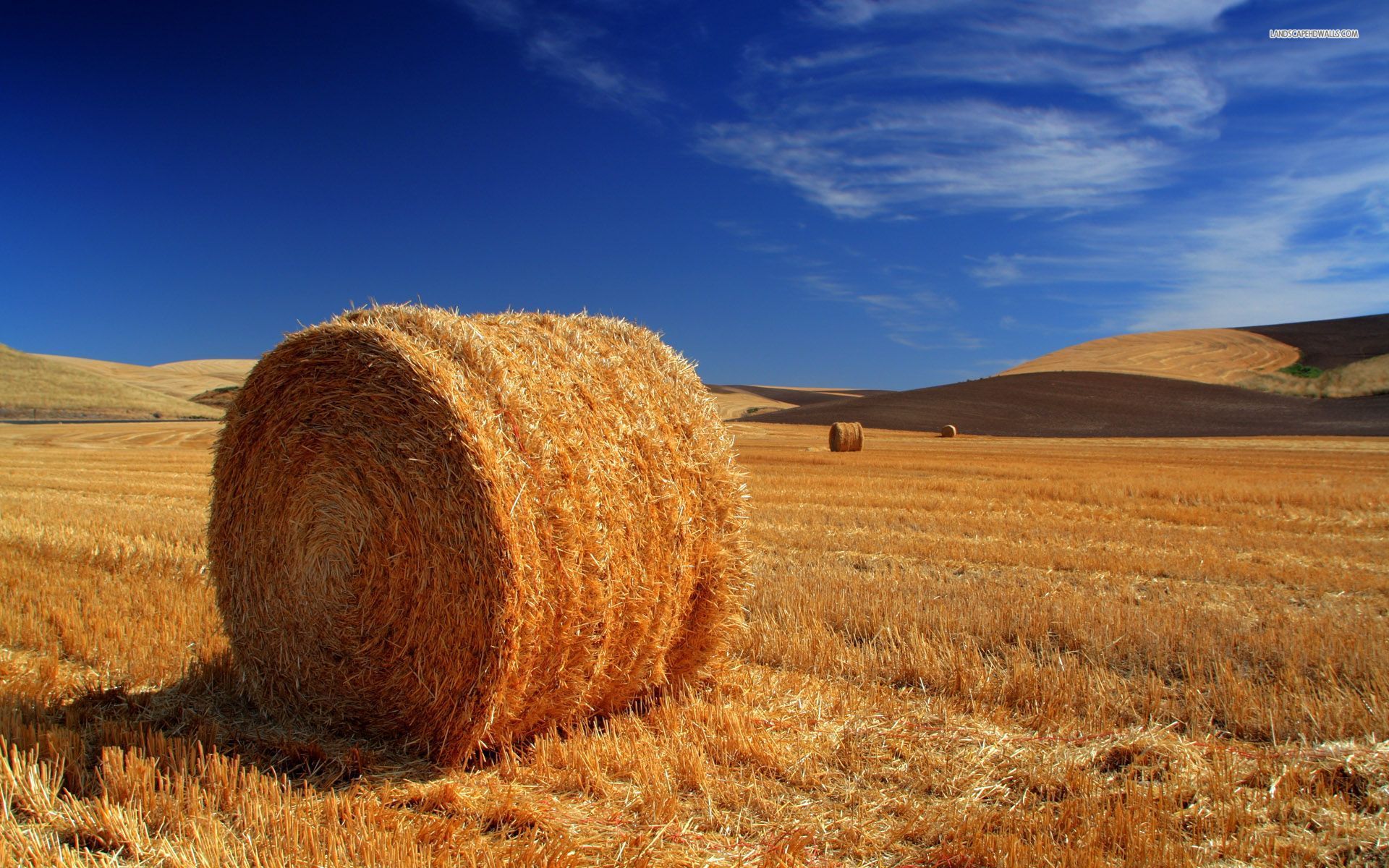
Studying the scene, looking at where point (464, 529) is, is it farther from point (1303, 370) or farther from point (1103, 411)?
point (1303, 370)

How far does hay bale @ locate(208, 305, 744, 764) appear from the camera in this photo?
3.68 meters

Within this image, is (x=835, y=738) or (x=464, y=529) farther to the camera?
(x=835, y=738)


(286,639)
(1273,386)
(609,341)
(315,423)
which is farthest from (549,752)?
(1273,386)

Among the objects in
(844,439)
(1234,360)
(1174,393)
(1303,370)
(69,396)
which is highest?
(1234,360)

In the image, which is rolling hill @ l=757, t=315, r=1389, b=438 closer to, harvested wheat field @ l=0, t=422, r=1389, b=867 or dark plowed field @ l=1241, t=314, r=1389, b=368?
dark plowed field @ l=1241, t=314, r=1389, b=368

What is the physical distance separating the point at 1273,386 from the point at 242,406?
6224cm

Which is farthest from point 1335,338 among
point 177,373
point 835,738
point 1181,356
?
point 177,373

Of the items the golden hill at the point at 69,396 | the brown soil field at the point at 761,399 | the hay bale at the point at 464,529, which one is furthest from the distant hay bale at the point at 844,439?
the golden hill at the point at 69,396

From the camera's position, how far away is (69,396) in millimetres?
58031

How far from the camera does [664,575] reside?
4391 mm

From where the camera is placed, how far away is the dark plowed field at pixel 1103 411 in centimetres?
4150

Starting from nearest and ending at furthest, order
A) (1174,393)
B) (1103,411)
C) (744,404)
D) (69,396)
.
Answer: (1103,411) → (1174,393) → (69,396) → (744,404)

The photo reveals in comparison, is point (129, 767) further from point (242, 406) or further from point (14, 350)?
point (14, 350)

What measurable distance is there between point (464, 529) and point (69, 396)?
68.3m
